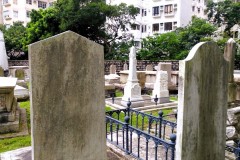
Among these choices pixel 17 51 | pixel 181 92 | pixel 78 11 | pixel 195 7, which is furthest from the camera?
pixel 195 7

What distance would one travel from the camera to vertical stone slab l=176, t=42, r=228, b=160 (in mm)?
2824

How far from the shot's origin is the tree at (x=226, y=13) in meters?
26.0

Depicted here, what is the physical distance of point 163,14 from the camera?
3488 cm

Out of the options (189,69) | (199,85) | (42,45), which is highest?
(42,45)

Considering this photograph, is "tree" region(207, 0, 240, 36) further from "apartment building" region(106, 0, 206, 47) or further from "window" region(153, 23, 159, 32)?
"window" region(153, 23, 159, 32)

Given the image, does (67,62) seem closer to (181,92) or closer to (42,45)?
(42,45)

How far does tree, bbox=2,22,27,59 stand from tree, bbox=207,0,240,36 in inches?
931

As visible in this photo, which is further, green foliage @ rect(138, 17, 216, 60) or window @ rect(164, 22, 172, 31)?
window @ rect(164, 22, 172, 31)

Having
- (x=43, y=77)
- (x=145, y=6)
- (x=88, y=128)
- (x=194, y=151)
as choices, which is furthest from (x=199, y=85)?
(x=145, y=6)

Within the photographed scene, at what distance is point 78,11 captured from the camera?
81.5 ft

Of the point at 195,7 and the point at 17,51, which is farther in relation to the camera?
the point at 195,7

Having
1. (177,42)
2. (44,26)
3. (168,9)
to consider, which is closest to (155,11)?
(168,9)

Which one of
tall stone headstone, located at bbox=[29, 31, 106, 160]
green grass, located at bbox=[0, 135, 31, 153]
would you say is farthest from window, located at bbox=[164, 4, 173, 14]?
tall stone headstone, located at bbox=[29, 31, 106, 160]

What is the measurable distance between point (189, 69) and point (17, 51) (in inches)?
1183
